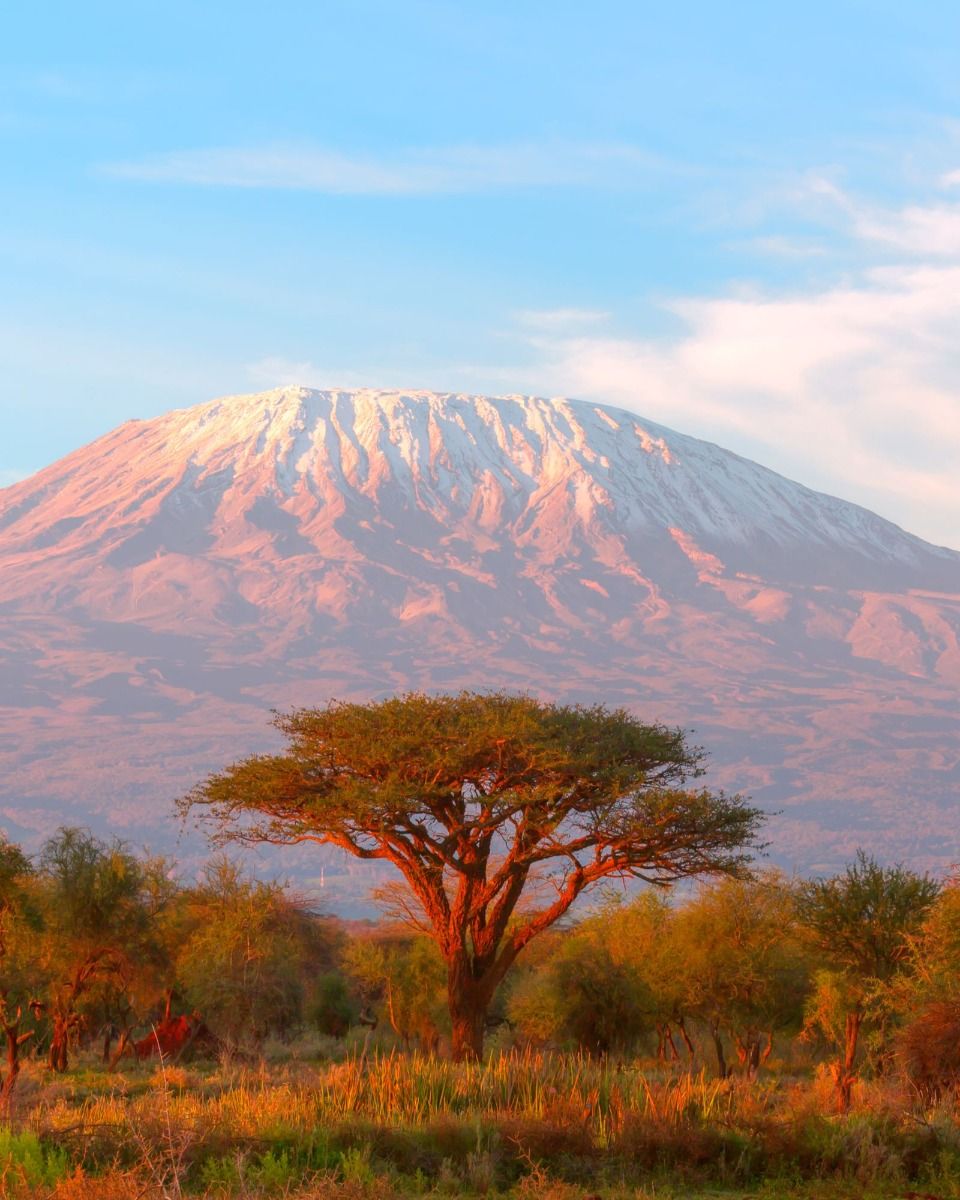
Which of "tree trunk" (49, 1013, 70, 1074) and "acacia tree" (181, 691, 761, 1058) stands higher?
"acacia tree" (181, 691, 761, 1058)

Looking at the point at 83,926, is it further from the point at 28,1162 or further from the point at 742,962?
the point at 28,1162

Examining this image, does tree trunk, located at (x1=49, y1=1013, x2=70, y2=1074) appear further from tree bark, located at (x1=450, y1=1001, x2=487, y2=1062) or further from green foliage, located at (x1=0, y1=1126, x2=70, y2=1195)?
green foliage, located at (x1=0, y1=1126, x2=70, y2=1195)

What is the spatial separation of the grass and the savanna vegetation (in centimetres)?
4

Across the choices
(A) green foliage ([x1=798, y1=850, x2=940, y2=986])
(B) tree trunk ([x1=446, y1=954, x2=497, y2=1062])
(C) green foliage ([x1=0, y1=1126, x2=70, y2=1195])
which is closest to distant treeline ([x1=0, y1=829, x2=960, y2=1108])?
(A) green foliage ([x1=798, y1=850, x2=940, y2=986])

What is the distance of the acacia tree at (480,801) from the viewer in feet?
100

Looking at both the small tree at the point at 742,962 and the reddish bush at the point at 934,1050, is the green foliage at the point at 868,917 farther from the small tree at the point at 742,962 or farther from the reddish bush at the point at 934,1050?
the reddish bush at the point at 934,1050

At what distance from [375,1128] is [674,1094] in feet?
11.4

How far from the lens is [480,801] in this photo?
31.0m

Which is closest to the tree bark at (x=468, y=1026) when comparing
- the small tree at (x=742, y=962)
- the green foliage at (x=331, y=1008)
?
the small tree at (x=742, y=962)

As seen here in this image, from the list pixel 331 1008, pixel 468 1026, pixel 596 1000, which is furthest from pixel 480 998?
pixel 331 1008

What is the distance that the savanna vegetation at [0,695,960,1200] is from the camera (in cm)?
1473

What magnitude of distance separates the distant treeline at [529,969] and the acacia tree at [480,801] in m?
2.03

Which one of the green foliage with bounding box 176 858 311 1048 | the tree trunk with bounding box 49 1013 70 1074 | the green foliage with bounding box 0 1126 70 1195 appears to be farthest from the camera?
the green foliage with bounding box 176 858 311 1048

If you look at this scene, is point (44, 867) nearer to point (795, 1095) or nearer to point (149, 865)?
point (149, 865)
